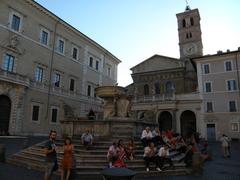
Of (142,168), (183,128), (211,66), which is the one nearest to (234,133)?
(183,128)

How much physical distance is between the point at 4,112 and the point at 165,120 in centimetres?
2449

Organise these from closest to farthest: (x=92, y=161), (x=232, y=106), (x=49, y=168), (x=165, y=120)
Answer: (x=49, y=168)
(x=92, y=161)
(x=232, y=106)
(x=165, y=120)

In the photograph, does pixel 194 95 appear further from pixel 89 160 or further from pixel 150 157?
pixel 89 160

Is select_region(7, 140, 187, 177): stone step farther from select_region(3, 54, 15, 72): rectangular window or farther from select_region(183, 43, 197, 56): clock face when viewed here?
select_region(183, 43, 197, 56): clock face

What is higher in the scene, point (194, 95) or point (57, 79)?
point (57, 79)

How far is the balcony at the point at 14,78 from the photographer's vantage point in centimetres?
2116

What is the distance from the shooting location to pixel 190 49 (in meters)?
51.2

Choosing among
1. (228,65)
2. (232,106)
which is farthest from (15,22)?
(232,106)

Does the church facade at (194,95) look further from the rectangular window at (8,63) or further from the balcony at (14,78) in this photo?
the rectangular window at (8,63)

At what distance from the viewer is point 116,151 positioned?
8.35m

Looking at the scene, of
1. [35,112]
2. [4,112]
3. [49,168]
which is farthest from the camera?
[35,112]

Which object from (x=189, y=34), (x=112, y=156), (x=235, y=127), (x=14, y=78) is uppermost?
(x=189, y=34)

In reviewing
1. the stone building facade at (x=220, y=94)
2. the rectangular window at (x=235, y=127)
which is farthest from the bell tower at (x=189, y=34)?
the rectangular window at (x=235, y=127)

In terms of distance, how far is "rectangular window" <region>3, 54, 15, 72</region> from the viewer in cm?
2255
